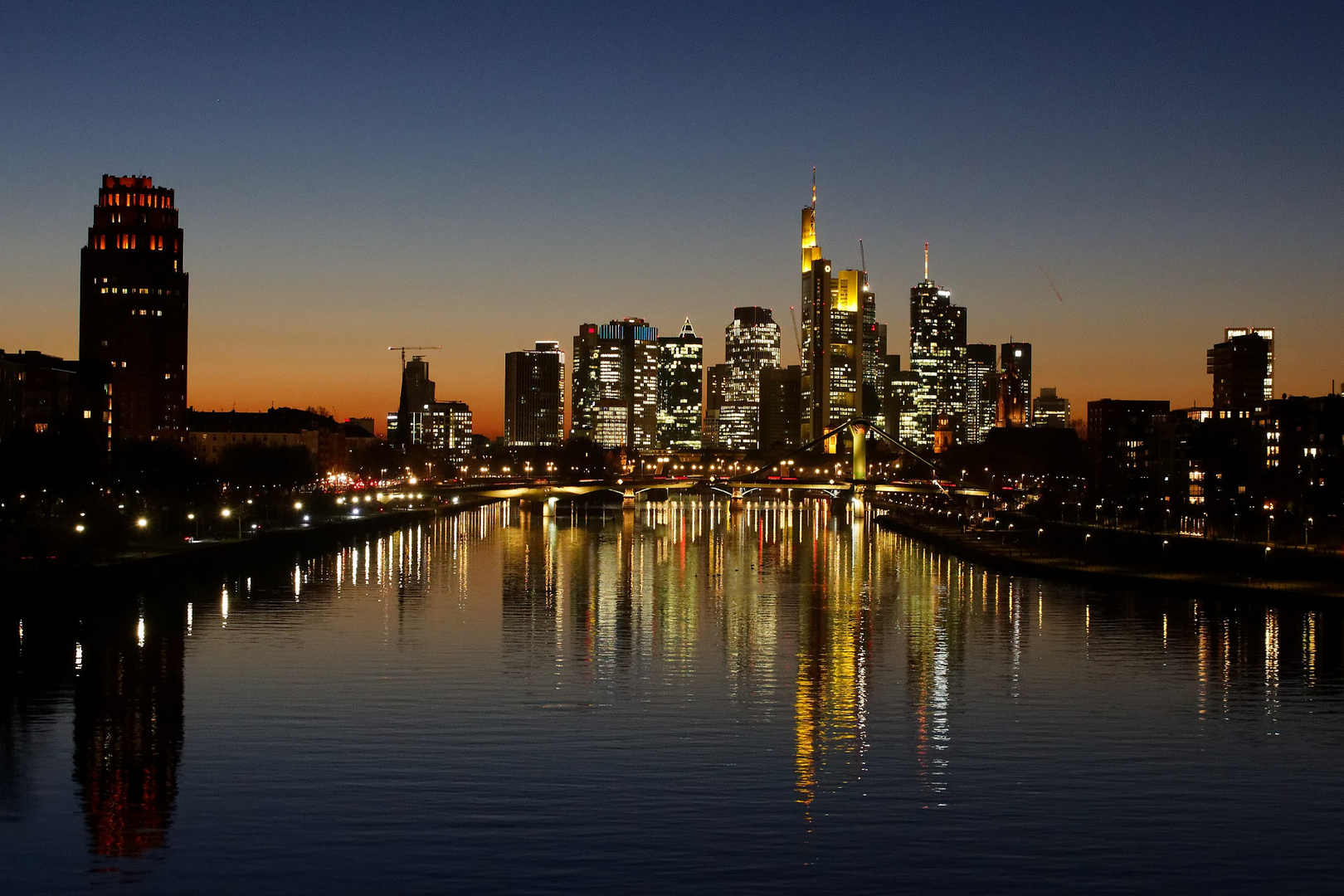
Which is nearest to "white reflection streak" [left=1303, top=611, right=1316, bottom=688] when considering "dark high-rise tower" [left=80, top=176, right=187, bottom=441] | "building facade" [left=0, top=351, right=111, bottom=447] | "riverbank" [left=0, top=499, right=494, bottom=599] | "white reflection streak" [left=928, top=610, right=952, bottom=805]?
"white reflection streak" [left=928, top=610, right=952, bottom=805]

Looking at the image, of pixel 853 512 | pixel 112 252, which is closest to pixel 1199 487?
pixel 853 512

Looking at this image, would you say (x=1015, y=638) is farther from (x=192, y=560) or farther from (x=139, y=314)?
(x=139, y=314)

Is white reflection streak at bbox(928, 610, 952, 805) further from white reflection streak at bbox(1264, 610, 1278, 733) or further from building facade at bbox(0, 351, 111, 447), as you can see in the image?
building facade at bbox(0, 351, 111, 447)

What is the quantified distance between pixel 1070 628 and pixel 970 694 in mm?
12123

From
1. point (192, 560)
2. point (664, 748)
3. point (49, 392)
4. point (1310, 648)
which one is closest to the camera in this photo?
point (664, 748)

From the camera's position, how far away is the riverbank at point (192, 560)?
41.6 meters

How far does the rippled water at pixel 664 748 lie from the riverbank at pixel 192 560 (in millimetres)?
3858

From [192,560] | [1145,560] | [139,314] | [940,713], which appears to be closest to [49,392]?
[139,314]

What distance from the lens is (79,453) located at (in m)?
54.1

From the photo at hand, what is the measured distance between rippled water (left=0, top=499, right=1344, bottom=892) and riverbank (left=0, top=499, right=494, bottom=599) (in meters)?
3.86

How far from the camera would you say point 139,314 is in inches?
5418

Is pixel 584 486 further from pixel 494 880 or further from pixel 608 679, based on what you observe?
pixel 494 880

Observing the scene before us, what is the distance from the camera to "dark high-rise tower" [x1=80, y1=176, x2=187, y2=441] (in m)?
136

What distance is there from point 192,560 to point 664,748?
3774 cm
